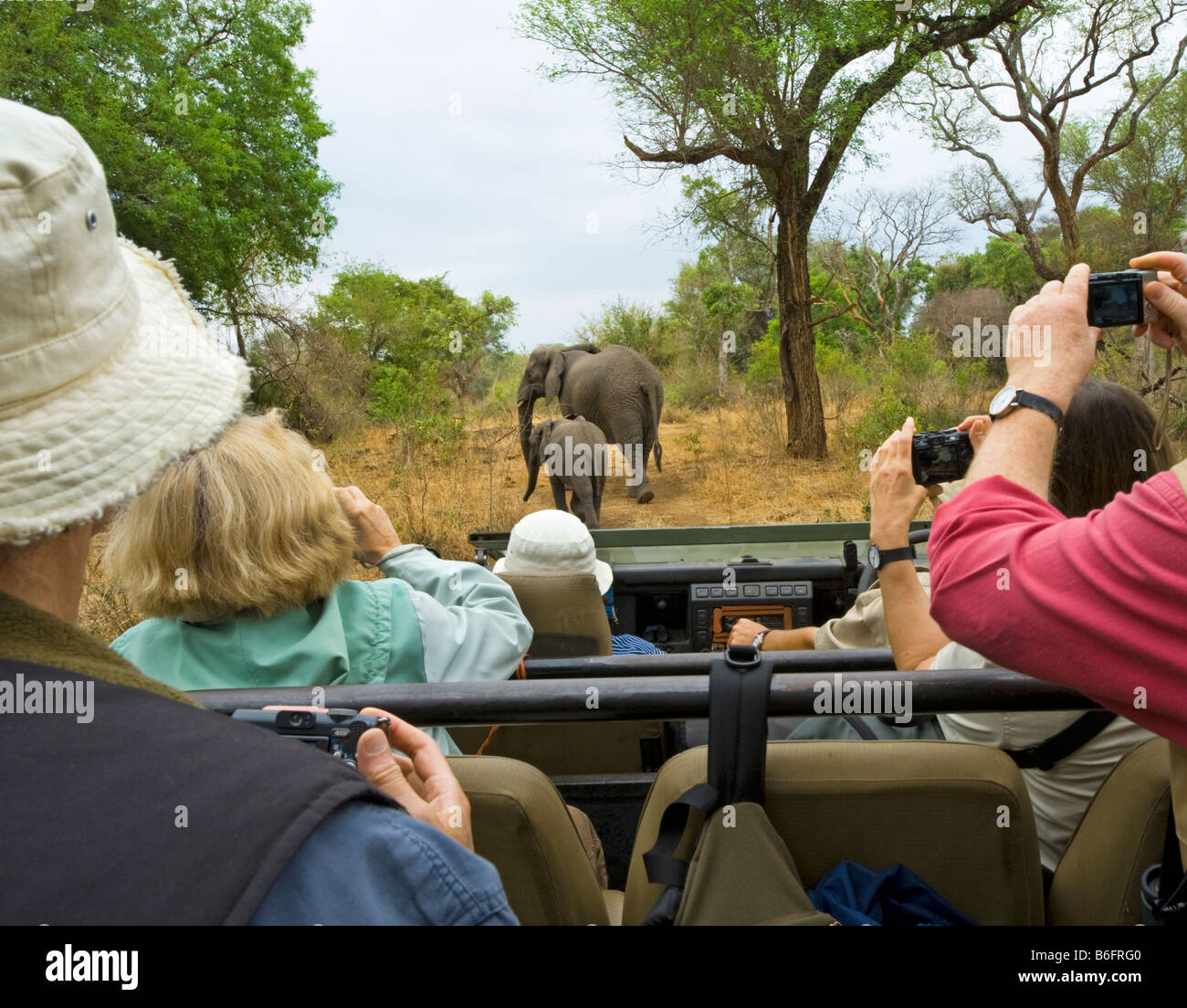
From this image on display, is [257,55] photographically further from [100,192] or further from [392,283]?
[100,192]

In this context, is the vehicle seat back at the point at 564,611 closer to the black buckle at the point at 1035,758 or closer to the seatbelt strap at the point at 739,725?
the black buckle at the point at 1035,758

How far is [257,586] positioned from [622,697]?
22.3 inches

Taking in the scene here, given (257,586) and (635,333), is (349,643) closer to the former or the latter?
(257,586)

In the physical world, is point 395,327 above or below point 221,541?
above

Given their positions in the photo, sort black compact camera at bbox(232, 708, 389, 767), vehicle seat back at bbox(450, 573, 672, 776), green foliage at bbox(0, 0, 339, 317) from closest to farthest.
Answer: black compact camera at bbox(232, 708, 389, 767) → vehicle seat back at bbox(450, 573, 672, 776) → green foliage at bbox(0, 0, 339, 317)

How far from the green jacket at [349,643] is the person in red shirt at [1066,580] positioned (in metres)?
0.79

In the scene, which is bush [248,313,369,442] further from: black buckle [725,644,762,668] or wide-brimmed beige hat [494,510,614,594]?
black buckle [725,644,762,668]

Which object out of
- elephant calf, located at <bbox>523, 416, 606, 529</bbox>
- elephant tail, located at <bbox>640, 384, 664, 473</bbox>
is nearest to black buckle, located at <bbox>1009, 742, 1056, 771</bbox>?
elephant calf, located at <bbox>523, 416, 606, 529</bbox>

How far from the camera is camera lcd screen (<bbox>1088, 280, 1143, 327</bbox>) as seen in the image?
3.91 feet

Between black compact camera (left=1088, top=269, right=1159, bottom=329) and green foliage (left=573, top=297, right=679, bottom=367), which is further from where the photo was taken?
green foliage (left=573, top=297, right=679, bottom=367)

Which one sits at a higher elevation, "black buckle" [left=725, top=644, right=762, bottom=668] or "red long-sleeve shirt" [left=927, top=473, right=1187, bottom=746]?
"red long-sleeve shirt" [left=927, top=473, right=1187, bottom=746]

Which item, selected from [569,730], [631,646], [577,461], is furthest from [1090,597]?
[577,461]

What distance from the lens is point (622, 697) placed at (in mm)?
1171

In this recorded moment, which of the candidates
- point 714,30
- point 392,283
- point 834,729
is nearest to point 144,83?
point 714,30
